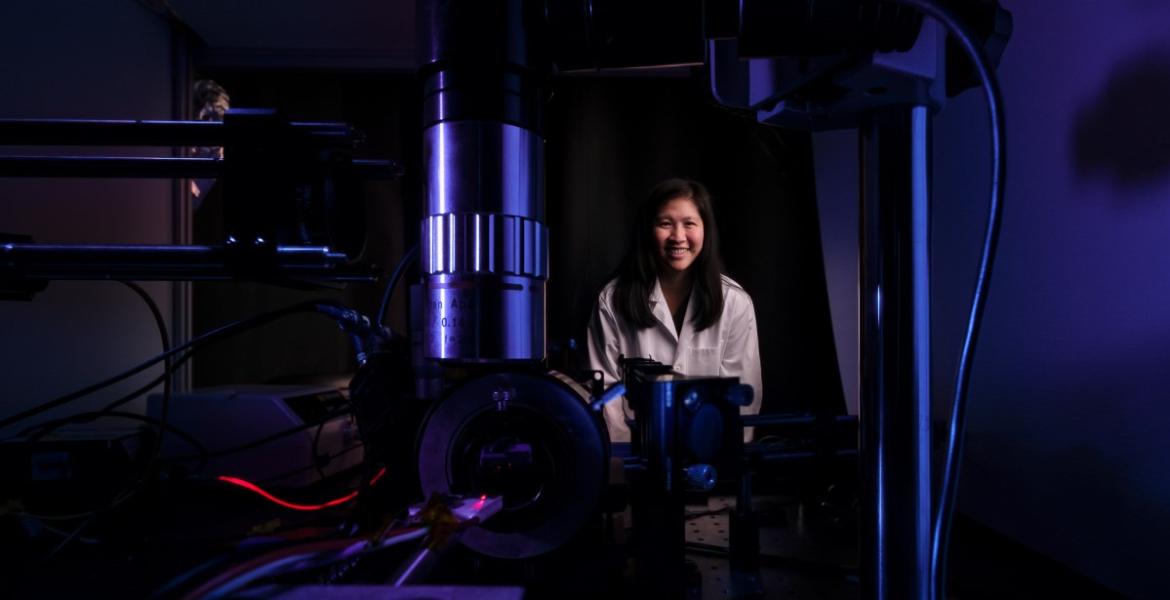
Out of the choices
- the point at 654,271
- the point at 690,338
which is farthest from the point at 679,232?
the point at 690,338

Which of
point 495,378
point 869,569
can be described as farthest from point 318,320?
point 869,569

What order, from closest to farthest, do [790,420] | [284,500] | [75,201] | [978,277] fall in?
[978,277]
[790,420]
[284,500]
[75,201]

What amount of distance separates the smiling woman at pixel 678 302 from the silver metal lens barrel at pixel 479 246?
1525 millimetres

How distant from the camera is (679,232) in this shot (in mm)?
1841

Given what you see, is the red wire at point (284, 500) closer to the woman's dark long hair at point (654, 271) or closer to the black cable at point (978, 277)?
the black cable at point (978, 277)

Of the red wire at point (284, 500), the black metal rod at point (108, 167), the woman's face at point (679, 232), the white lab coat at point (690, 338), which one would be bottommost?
the red wire at point (284, 500)

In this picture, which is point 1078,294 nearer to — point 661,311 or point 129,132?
point 129,132

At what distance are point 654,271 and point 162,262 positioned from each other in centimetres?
159

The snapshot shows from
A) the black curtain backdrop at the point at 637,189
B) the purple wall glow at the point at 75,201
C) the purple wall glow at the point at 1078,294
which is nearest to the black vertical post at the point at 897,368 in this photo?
the purple wall glow at the point at 1078,294

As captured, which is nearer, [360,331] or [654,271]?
[360,331]

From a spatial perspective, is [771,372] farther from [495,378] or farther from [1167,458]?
[495,378]

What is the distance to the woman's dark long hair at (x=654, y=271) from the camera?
6.08 ft

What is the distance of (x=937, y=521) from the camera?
299 millimetres

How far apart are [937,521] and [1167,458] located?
507 millimetres
